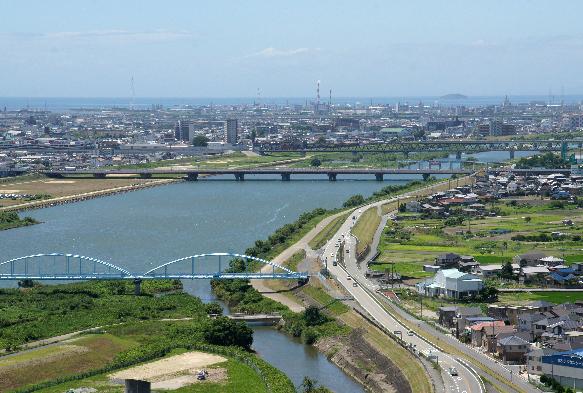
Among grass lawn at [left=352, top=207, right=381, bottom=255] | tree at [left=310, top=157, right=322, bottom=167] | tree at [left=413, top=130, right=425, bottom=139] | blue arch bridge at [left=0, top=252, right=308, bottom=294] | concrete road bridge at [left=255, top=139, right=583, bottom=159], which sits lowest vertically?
tree at [left=413, top=130, right=425, bottom=139]

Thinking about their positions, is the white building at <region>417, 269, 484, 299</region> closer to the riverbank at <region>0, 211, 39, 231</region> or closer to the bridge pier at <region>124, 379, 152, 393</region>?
the bridge pier at <region>124, 379, 152, 393</region>

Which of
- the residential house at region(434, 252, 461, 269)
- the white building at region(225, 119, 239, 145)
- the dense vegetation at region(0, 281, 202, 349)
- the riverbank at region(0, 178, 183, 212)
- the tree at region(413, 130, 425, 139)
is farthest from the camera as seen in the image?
the tree at region(413, 130, 425, 139)

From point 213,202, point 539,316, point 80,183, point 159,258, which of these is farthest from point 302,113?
point 539,316

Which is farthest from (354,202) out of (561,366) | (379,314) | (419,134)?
(419,134)

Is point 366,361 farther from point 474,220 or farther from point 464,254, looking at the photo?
point 474,220

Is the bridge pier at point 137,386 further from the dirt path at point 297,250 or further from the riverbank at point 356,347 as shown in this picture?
the dirt path at point 297,250

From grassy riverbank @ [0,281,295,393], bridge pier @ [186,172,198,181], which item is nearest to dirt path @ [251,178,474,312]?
grassy riverbank @ [0,281,295,393]

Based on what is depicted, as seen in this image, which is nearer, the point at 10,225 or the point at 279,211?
the point at 10,225
